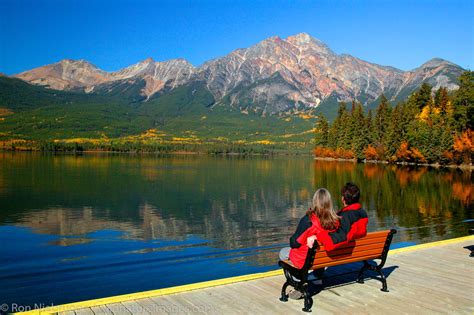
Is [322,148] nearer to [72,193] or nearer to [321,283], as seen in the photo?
[72,193]

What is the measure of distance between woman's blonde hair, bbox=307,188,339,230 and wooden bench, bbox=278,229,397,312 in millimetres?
484

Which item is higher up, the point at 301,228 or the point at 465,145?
the point at 465,145

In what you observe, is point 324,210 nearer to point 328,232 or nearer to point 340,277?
point 328,232

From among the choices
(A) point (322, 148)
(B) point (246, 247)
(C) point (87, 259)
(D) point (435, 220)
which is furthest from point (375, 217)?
(A) point (322, 148)

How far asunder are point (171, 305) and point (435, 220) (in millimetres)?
23218

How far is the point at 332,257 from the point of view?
9.27m

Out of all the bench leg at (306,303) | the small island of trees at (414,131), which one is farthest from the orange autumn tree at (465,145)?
the bench leg at (306,303)

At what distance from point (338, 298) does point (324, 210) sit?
2081mm

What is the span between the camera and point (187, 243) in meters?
20.4

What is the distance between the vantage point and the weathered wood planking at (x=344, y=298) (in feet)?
27.6

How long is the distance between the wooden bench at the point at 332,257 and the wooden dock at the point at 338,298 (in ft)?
1.05

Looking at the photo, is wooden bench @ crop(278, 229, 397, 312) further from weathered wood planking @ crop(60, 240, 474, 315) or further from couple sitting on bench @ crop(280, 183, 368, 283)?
weathered wood planking @ crop(60, 240, 474, 315)

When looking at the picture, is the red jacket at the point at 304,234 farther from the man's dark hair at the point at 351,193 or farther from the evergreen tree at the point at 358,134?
the evergreen tree at the point at 358,134

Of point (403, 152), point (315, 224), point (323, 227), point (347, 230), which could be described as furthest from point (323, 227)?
point (403, 152)
